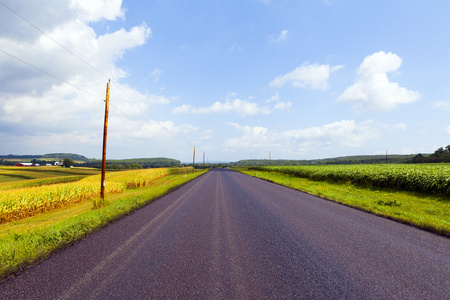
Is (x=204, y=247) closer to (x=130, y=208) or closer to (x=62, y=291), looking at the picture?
(x=62, y=291)

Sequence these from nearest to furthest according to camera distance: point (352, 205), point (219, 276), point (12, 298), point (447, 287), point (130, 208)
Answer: point (12, 298) → point (447, 287) → point (219, 276) → point (130, 208) → point (352, 205)

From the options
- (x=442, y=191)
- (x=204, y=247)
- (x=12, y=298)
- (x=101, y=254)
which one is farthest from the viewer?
(x=442, y=191)

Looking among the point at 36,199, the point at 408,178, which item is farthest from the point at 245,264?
the point at 408,178

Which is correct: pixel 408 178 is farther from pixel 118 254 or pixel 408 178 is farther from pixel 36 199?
pixel 36 199

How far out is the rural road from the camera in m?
3.05

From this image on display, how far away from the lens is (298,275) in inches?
138

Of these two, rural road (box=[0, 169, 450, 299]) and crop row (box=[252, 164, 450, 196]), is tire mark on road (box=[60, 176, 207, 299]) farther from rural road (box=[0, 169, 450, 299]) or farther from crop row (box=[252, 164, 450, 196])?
crop row (box=[252, 164, 450, 196])

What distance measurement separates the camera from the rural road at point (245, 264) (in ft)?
10.0

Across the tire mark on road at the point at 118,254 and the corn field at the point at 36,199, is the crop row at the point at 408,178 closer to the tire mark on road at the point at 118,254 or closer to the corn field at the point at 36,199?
the tire mark on road at the point at 118,254

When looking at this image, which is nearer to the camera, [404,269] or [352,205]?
[404,269]

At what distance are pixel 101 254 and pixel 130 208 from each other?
482 centimetres

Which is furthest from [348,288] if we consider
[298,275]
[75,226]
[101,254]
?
[75,226]

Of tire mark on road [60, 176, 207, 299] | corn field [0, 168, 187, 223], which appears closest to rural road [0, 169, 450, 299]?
tire mark on road [60, 176, 207, 299]

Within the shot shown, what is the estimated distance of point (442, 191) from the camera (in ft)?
37.3
